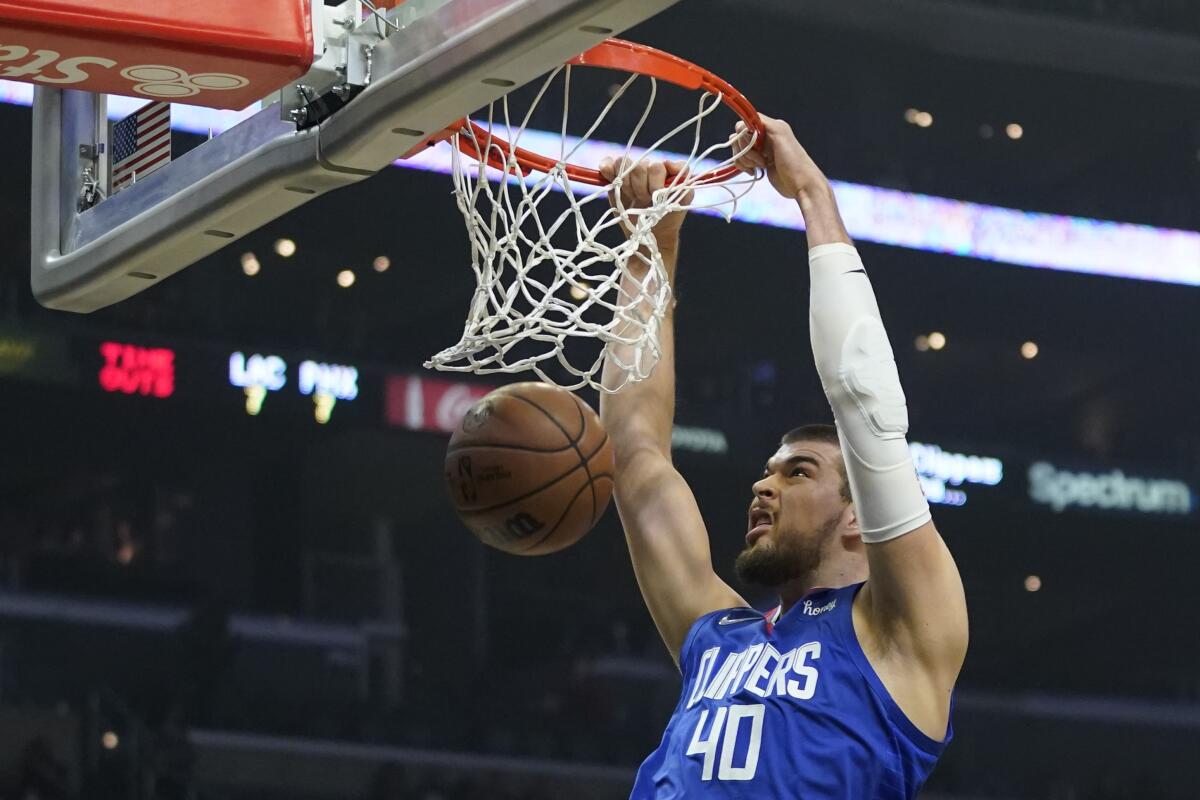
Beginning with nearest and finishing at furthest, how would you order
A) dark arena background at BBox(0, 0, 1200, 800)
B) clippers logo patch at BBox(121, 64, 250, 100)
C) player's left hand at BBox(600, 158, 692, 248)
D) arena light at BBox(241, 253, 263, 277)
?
clippers logo patch at BBox(121, 64, 250, 100) < player's left hand at BBox(600, 158, 692, 248) < dark arena background at BBox(0, 0, 1200, 800) < arena light at BBox(241, 253, 263, 277)

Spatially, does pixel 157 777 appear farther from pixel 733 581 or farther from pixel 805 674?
pixel 805 674

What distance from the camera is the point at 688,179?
3.13 m

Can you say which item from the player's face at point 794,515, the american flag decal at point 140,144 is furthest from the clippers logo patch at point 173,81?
the player's face at point 794,515

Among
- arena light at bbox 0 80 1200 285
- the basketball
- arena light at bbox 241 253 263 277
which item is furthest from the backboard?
arena light at bbox 0 80 1200 285

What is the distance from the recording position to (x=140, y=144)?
2785 millimetres

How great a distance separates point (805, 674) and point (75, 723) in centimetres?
610

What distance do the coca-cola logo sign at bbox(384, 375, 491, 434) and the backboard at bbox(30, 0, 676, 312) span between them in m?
6.15

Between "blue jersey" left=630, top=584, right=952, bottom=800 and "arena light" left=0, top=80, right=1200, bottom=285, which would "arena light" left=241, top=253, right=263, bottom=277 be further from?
"blue jersey" left=630, top=584, right=952, bottom=800

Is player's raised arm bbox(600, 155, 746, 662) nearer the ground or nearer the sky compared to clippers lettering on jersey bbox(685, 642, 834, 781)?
nearer the sky

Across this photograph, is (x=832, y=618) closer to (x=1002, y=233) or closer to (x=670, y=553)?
(x=670, y=553)

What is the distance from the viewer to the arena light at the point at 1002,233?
385 inches

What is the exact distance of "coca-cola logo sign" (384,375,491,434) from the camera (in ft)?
29.8

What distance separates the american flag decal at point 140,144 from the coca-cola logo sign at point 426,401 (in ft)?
20.5

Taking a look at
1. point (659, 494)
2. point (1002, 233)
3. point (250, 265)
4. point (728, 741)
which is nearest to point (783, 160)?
point (659, 494)
